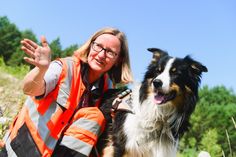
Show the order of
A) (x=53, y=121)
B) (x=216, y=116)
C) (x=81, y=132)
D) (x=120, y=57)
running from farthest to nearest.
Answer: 1. (x=216, y=116)
2. (x=120, y=57)
3. (x=81, y=132)
4. (x=53, y=121)

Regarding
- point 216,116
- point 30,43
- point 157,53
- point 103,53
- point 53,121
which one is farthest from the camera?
point 216,116

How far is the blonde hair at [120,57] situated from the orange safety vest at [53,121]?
315 millimetres

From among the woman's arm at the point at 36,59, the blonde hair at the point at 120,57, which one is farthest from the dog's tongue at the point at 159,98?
the woman's arm at the point at 36,59

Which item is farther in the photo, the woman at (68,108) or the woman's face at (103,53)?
the woman's face at (103,53)

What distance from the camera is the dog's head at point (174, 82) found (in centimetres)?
502

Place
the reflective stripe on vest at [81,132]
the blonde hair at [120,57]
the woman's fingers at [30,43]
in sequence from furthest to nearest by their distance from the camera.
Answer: the blonde hair at [120,57]
the reflective stripe on vest at [81,132]
the woman's fingers at [30,43]

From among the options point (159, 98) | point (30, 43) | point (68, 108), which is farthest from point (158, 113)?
point (30, 43)

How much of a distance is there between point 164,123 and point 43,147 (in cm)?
151

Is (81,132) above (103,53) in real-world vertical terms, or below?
below

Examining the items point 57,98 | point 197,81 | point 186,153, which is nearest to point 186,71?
point 197,81

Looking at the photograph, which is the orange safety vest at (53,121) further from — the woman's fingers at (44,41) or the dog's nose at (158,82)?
the woman's fingers at (44,41)

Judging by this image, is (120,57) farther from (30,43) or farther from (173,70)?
(30,43)

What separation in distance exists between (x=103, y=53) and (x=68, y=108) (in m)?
0.78

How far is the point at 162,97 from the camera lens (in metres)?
5.10
